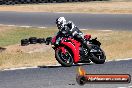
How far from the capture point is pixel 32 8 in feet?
154

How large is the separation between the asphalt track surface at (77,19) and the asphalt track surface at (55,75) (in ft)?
50.0

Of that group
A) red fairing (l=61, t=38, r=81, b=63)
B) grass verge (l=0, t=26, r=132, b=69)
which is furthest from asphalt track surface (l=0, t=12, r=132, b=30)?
red fairing (l=61, t=38, r=81, b=63)

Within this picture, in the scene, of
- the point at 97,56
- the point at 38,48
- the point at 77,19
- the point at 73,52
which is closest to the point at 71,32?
the point at 73,52

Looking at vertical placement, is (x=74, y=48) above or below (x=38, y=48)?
above

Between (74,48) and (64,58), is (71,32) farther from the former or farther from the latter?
(64,58)

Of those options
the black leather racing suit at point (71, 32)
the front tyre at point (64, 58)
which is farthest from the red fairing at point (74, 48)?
the black leather racing suit at point (71, 32)

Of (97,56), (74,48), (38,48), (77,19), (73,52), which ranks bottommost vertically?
(77,19)

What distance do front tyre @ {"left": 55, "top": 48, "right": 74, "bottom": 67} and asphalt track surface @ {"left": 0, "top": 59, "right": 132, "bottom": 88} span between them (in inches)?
6.8

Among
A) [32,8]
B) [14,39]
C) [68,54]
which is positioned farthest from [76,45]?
[32,8]

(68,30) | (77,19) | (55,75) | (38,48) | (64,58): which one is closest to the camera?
(55,75)

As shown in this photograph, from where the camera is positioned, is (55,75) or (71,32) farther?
(71,32)

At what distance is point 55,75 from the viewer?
14078 millimetres

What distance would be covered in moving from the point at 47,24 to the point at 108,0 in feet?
80.4

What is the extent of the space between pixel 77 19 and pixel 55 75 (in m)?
21.8
